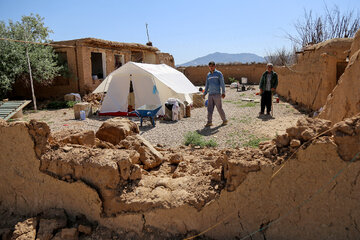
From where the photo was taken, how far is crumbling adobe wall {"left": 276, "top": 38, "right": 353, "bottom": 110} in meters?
7.81

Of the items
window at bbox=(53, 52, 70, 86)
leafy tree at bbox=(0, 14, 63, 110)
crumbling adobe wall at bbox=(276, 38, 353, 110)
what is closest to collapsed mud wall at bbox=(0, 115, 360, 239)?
crumbling adobe wall at bbox=(276, 38, 353, 110)

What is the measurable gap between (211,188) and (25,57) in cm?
1291

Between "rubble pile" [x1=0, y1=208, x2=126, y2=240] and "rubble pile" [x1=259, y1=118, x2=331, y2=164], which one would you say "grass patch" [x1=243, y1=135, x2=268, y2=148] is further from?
"rubble pile" [x1=0, y1=208, x2=126, y2=240]

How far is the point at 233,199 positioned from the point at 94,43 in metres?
13.8

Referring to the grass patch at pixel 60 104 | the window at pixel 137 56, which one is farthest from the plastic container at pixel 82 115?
the window at pixel 137 56

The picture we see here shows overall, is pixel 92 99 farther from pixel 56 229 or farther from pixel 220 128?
pixel 56 229

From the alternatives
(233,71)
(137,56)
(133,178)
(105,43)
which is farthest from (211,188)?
(233,71)

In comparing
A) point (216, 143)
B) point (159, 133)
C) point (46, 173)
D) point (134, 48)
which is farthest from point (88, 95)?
point (46, 173)

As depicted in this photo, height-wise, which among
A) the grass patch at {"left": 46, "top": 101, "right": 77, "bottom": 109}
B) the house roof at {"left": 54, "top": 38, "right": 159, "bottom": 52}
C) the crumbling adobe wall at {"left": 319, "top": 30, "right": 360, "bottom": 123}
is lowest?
the grass patch at {"left": 46, "top": 101, "right": 77, "bottom": 109}

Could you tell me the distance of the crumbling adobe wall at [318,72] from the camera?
7812 mm

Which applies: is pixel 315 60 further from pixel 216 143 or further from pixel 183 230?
pixel 183 230

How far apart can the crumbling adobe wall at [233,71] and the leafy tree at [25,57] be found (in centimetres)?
1544

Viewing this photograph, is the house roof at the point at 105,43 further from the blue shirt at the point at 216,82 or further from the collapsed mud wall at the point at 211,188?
the collapsed mud wall at the point at 211,188

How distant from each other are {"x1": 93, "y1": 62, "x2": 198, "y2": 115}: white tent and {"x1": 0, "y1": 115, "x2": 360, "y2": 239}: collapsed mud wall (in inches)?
270
